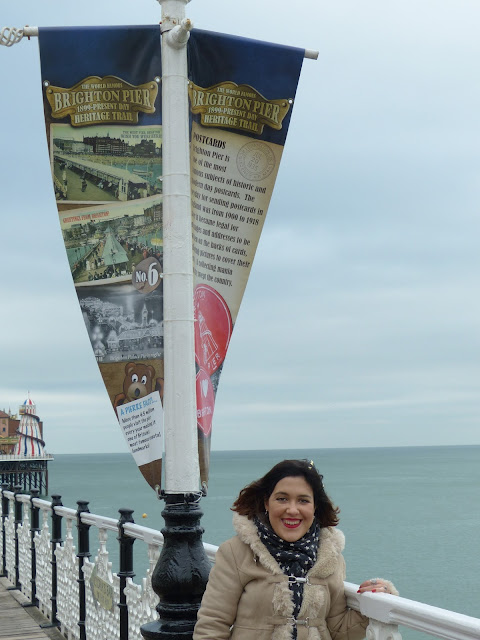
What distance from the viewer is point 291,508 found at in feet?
9.55

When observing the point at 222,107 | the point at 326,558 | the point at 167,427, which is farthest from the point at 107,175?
the point at 326,558

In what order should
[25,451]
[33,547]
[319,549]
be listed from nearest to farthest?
[319,549] < [33,547] < [25,451]

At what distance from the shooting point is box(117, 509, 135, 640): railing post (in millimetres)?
5586

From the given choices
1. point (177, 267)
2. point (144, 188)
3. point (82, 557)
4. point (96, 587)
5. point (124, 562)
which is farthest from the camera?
point (82, 557)

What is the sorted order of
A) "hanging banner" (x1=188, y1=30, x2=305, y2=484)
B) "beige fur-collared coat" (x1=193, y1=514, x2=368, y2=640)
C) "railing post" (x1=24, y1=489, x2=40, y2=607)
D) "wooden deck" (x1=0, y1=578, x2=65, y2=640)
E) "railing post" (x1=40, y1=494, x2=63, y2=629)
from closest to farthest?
"beige fur-collared coat" (x1=193, y1=514, x2=368, y2=640) < "hanging banner" (x1=188, y1=30, x2=305, y2=484) < "wooden deck" (x1=0, y1=578, x2=65, y2=640) < "railing post" (x1=40, y1=494, x2=63, y2=629) < "railing post" (x1=24, y1=489, x2=40, y2=607)

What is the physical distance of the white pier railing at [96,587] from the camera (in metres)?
2.72

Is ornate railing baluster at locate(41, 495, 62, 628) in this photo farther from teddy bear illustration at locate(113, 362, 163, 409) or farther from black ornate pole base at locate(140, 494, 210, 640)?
black ornate pole base at locate(140, 494, 210, 640)

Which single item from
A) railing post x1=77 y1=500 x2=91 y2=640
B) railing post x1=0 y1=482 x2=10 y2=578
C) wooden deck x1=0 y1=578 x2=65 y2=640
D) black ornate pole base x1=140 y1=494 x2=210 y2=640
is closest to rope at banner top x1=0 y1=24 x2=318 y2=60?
black ornate pole base x1=140 y1=494 x2=210 y2=640

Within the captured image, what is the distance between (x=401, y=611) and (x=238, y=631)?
56 cm

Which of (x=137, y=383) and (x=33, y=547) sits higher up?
(x=137, y=383)

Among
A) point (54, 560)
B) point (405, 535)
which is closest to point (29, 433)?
point (405, 535)

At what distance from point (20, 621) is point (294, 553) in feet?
19.5

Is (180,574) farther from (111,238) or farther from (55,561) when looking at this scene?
(55,561)

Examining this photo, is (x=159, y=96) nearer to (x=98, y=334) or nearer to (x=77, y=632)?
(x=98, y=334)
